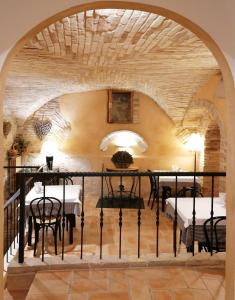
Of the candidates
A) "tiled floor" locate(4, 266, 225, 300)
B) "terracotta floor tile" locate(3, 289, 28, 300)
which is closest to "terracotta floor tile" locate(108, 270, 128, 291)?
"tiled floor" locate(4, 266, 225, 300)

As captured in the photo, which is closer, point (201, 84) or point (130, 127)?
point (201, 84)

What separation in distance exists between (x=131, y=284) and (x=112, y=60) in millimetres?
3584

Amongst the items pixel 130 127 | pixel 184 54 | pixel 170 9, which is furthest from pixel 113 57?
pixel 130 127

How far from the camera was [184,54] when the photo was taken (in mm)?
5059

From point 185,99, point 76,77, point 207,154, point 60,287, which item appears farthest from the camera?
point 207,154

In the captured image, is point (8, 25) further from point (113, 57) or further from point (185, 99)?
point (185, 99)

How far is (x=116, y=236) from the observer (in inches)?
228

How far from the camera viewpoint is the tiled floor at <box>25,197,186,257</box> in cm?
509

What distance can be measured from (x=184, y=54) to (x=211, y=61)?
2.58 ft

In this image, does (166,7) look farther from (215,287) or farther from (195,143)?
(195,143)

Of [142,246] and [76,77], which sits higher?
[76,77]

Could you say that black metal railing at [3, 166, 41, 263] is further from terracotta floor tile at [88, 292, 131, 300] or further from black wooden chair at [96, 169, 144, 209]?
black wooden chair at [96, 169, 144, 209]

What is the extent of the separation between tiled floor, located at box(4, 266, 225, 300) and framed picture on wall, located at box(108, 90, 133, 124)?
6.34 meters

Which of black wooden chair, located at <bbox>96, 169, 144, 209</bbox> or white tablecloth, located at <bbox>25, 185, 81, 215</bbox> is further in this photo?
black wooden chair, located at <bbox>96, 169, 144, 209</bbox>
